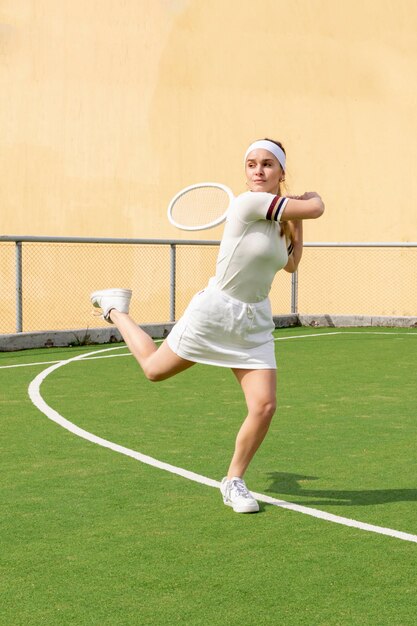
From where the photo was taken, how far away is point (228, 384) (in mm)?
11789

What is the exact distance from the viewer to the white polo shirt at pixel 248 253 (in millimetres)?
6086

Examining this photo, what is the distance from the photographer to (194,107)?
24828 millimetres

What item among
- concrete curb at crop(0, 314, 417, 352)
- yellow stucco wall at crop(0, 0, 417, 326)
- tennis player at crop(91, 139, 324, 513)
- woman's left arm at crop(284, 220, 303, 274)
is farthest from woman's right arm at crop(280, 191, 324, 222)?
yellow stucco wall at crop(0, 0, 417, 326)

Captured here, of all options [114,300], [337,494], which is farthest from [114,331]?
[337,494]

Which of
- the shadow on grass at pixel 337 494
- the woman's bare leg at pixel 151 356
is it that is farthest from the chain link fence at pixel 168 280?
the shadow on grass at pixel 337 494

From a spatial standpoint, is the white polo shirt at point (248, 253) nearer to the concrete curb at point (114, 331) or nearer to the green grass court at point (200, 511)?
the green grass court at point (200, 511)

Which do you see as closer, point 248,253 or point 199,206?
point 248,253

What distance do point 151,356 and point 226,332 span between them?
0.69m

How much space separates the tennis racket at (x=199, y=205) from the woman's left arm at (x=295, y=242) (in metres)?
1.82

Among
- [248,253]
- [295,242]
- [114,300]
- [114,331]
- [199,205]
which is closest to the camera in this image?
[248,253]

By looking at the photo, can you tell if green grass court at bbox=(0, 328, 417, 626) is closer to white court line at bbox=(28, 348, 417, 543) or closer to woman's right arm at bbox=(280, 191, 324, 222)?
white court line at bbox=(28, 348, 417, 543)

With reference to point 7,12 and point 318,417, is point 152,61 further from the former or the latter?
point 318,417

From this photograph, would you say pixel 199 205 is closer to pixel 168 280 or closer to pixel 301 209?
pixel 301 209

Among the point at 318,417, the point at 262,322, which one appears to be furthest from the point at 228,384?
the point at 262,322
